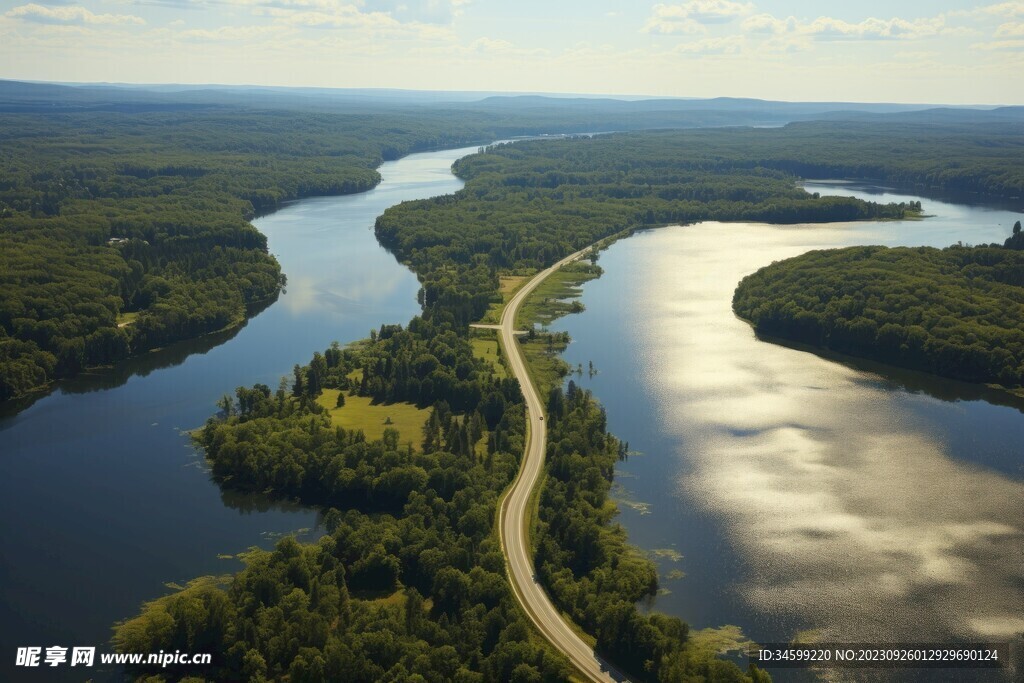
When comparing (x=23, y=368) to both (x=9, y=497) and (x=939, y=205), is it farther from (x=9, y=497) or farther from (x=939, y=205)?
(x=939, y=205)

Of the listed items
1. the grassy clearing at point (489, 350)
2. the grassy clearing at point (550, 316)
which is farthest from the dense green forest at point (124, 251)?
the grassy clearing at point (550, 316)

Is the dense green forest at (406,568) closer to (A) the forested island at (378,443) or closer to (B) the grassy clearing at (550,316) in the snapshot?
(A) the forested island at (378,443)

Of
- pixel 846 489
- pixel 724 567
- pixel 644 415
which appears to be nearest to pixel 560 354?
pixel 644 415

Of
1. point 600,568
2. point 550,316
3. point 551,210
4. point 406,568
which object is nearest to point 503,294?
point 550,316
